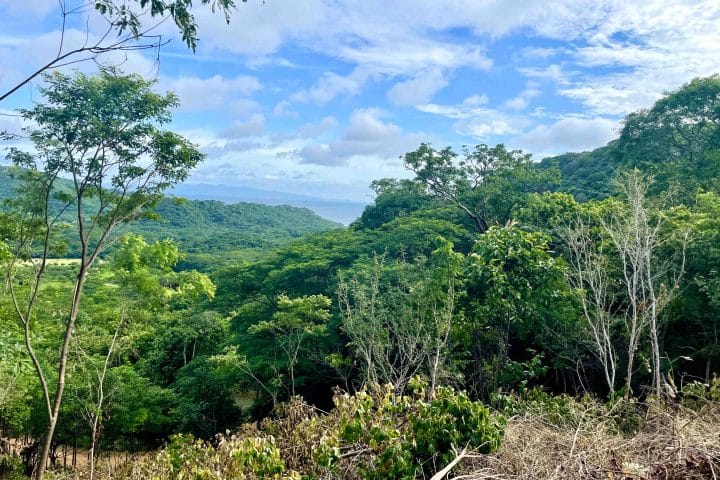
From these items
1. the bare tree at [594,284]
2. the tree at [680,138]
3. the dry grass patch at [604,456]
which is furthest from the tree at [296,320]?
the tree at [680,138]

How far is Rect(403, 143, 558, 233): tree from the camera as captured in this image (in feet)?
66.8

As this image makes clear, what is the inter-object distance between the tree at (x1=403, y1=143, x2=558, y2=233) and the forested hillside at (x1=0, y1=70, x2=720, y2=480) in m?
0.10

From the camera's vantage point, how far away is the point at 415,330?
34.8 feet

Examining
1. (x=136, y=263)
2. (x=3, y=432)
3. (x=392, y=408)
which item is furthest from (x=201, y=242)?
(x=392, y=408)

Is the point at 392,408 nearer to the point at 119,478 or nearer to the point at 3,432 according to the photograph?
the point at 119,478

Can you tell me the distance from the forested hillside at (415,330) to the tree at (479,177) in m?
0.10

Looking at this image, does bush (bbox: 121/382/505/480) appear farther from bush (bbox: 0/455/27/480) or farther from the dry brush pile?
bush (bbox: 0/455/27/480)

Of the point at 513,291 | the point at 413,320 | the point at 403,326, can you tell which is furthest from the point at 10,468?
the point at 513,291

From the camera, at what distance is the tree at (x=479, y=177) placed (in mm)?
20359

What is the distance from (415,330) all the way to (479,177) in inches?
511

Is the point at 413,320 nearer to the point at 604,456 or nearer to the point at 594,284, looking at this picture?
the point at 594,284

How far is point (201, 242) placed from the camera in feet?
185

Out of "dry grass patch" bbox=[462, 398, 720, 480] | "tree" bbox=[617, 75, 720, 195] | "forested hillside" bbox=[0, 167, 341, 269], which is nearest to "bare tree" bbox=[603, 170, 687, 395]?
"dry grass patch" bbox=[462, 398, 720, 480]

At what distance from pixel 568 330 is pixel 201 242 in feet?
170
